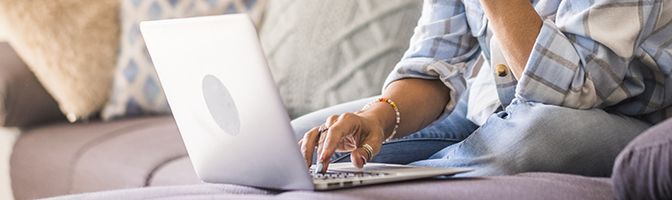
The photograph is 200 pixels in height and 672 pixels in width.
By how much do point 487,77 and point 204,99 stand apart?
1.73ft

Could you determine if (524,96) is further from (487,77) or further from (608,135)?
(487,77)

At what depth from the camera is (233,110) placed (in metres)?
1.15

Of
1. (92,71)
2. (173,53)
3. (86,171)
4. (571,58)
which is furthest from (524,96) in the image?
(92,71)

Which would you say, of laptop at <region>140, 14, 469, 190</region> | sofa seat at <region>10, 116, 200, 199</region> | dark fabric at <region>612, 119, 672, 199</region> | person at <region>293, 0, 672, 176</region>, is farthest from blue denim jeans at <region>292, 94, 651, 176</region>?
sofa seat at <region>10, 116, 200, 199</region>

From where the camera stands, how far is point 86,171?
2.18 metres

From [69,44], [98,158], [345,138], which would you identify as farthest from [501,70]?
[69,44]

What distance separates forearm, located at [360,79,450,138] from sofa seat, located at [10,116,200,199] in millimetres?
481

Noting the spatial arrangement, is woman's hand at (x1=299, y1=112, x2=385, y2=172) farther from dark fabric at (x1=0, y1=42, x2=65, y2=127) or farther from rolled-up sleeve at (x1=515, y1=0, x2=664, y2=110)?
dark fabric at (x1=0, y1=42, x2=65, y2=127)

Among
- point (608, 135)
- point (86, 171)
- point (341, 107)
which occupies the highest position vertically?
point (608, 135)

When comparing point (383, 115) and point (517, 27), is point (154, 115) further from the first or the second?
point (517, 27)

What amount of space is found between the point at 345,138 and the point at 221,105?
0.21 meters

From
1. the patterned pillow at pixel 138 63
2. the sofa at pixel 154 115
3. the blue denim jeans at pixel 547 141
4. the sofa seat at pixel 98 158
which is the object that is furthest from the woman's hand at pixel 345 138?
the patterned pillow at pixel 138 63

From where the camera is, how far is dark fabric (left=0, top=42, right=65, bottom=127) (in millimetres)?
2469

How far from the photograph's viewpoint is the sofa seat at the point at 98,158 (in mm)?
2043
